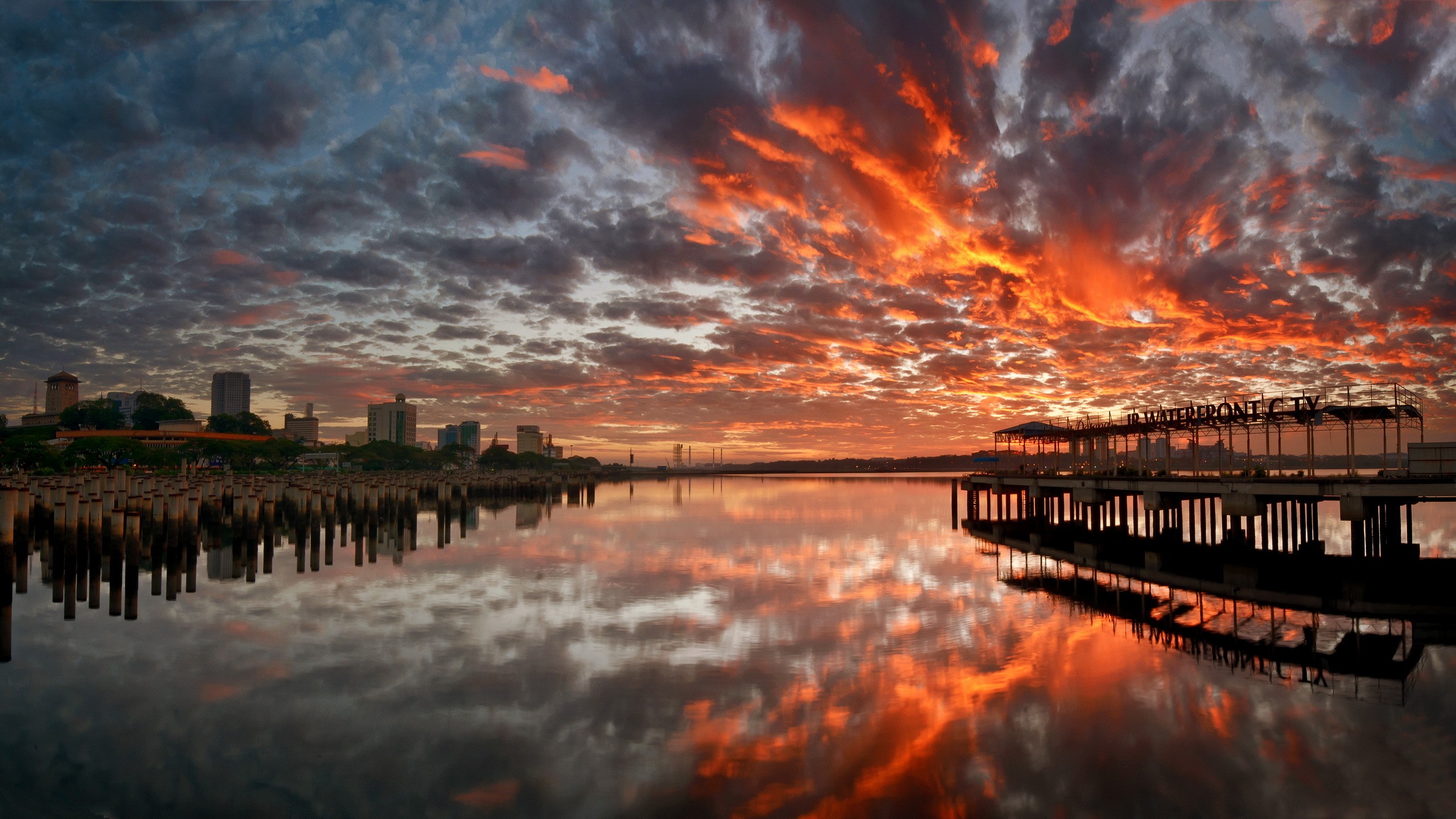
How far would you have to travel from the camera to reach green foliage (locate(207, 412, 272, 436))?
158875mm

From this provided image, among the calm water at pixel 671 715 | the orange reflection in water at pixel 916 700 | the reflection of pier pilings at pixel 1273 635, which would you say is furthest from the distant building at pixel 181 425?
the reflection of pier pilings at pixel 1273 635

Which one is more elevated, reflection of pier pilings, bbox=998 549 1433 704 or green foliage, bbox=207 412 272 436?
green foliage, bbox=207 412 272 436

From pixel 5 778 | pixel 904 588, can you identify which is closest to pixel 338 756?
pixel 5 778

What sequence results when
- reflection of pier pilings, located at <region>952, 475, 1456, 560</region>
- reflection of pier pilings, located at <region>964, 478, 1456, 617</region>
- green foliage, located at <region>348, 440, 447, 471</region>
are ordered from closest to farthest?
1. reflection of pier pilings, located at <region>964, 478, 1456, 617</region>
2. reflection of pier pilings, located at <region>952, 475, 1456, 560</region>
3. green foliage, located at <region>348, 440, 447, 471</region>

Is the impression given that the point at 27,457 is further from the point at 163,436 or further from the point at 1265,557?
the point at 1265,557

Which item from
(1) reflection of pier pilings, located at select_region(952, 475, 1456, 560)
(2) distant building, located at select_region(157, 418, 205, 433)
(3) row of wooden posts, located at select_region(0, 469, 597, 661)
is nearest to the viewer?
(3) row of wooden posts, located at select_region(0, 469, 597, 661)

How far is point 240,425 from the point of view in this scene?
534 ft

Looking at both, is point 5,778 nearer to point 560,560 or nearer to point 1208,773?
point 1208,773

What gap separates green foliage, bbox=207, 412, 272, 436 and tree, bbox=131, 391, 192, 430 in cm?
645

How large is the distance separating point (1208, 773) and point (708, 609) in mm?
13556

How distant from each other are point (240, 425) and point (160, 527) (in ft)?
496

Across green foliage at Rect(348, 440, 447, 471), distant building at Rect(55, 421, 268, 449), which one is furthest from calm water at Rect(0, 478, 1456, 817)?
green foliage at Rect(348, 440, 447, 471)

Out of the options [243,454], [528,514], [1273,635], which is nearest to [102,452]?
[243,454]

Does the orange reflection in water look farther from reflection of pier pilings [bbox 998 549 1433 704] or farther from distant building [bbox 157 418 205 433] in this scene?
distant building [bbox 157 418 205 433]
